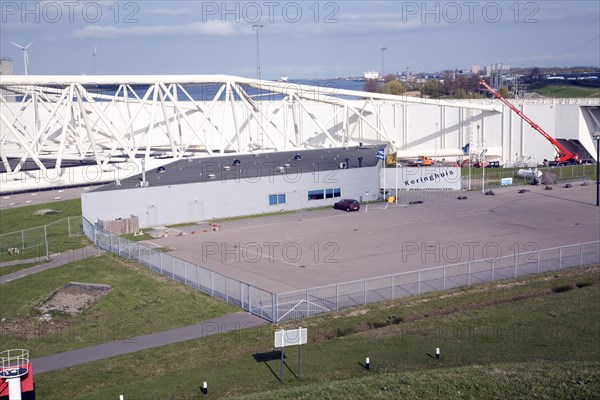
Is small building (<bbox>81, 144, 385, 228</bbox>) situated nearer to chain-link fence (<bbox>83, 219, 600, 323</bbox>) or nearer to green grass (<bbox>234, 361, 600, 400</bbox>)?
chain-link fence (<bbox>83, 219, 600, 323</bbox>)

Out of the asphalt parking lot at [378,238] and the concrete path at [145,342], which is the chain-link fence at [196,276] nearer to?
the concrete path at [145,342]

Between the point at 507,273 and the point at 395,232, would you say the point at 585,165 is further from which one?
the point at 507,273

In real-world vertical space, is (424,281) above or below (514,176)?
below

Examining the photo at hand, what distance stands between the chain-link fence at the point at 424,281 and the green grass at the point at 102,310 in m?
2.13

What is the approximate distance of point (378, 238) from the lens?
32.3 m

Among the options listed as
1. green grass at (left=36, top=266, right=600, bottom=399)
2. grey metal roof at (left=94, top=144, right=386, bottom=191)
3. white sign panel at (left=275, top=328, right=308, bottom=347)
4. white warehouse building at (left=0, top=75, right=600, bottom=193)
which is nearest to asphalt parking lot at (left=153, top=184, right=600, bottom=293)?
grey metal roof at (left=94, top=144, right=386, bottom=191)

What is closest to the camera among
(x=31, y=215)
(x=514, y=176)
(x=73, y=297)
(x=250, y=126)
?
(x=73, y=297)

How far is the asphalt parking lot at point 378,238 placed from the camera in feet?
88.3

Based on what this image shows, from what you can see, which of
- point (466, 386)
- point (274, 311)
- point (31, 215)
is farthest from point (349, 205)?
point (466, 386)

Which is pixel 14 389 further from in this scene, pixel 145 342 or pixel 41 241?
pixel 41 241

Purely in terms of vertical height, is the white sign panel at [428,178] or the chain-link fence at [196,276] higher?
the white sign panel at [428,178]

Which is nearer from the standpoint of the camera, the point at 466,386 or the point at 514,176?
the point at 466,386

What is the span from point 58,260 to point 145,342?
35.2 ft

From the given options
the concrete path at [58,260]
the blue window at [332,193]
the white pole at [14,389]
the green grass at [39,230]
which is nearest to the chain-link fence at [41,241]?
the green grass at [39,230]
